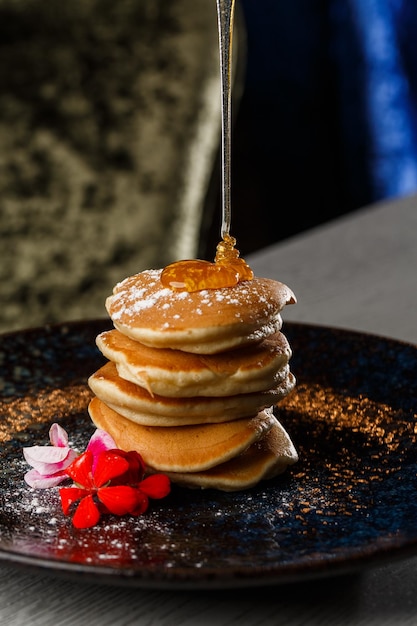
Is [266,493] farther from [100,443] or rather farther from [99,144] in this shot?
[99,144]

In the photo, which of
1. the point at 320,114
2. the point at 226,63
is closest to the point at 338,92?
the point at 320,114

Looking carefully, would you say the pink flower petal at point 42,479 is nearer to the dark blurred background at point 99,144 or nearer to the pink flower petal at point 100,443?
the pink flower petal at point 100,443

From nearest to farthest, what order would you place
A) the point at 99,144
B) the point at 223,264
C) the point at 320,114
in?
the point at 223,264
the point at 99,144
the point at 320,114

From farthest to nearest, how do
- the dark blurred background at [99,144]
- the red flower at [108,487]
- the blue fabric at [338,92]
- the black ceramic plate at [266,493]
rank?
the blue fabric at [338,92] → the dark blurred background at [99,144] → the red flower at [108,487] → the black ceramic plate at [266,493]

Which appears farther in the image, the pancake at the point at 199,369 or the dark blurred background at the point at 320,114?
the dark blurred background at the point at 320,114

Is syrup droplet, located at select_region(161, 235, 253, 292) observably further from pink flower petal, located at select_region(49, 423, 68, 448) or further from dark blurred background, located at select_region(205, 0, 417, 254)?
dark blurred background, located at select_region(205, 0, 417, 254)

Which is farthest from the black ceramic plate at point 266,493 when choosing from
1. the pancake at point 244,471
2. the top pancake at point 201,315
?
the top pancake at point 201,315

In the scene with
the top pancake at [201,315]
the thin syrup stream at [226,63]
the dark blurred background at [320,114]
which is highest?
the thin syrup stream at [226,63]
